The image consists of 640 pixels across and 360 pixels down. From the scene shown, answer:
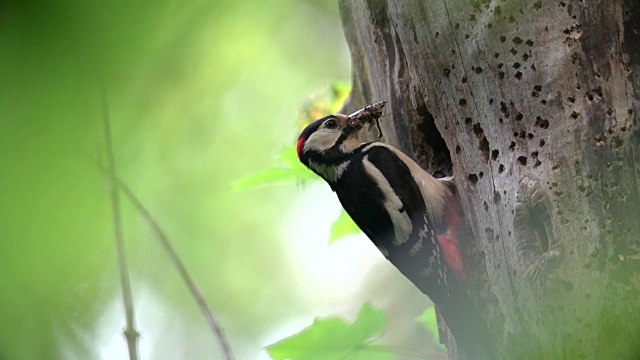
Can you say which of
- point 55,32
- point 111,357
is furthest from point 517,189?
point 55,32

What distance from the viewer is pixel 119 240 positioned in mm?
1098

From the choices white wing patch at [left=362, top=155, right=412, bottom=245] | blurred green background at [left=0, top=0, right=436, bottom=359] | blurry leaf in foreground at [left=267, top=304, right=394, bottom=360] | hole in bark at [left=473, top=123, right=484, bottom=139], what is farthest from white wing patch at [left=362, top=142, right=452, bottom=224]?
blurred green background at [left=0, top=0, right=436, bottom=359]

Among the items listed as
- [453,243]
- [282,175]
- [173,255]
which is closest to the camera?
[173,255]

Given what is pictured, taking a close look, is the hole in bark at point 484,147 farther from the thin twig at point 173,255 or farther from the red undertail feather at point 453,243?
the thin twig at point 173,255

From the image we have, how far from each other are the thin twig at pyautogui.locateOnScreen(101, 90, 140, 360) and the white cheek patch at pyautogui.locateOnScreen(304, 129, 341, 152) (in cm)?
160

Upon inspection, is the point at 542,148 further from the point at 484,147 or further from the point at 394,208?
the point at 394,208

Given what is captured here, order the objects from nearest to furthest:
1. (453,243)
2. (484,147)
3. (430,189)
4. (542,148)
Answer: (542,148) → (484,147) → (453,243) → (430,189)

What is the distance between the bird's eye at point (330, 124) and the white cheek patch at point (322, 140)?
0.7 inches

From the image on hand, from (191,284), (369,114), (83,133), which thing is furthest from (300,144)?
(83,133)

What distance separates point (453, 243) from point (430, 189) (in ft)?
0.81

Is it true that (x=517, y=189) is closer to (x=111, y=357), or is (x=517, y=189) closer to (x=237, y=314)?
(x=111, y=357)

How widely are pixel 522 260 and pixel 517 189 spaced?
0.72 ft

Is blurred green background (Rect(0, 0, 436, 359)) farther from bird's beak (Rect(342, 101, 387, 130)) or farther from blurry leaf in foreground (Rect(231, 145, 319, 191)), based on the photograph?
bird's beak (Rect(342, 101, 387, 130))

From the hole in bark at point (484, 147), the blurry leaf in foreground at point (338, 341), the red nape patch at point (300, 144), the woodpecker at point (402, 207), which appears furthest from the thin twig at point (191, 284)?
the red nape patch at point (300, 144)
